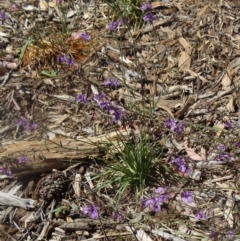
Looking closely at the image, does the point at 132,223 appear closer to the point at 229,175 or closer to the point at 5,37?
the point at 229,175

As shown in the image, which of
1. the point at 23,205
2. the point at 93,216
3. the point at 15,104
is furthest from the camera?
the point at 15,104

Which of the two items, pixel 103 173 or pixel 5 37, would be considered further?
pixel 5 37

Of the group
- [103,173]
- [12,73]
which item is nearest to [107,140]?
[103,173]

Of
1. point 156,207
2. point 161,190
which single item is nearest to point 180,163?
point 161,190

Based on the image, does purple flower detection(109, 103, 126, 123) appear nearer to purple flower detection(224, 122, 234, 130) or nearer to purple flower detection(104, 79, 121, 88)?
purple flower detection(104, 79, 121, 88)

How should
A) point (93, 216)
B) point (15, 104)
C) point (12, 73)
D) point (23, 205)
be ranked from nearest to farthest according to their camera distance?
point (93, 216) → point (23, 205) → point (15, 104) → point (12, 73)

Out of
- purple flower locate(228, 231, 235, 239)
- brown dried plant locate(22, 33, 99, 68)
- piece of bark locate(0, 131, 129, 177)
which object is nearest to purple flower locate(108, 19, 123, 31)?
brown dried plant locate(22, 33, 99, 68)

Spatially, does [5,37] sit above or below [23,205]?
above

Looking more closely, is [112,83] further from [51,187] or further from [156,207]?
[156,207]
